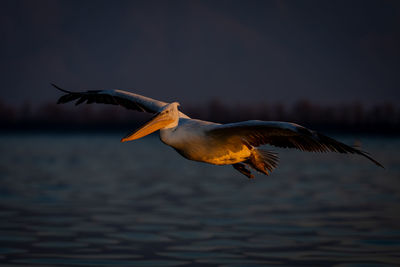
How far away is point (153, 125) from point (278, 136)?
5.30 ft

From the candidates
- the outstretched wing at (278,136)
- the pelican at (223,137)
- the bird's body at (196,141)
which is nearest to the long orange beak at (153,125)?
the pelican at (223,137)

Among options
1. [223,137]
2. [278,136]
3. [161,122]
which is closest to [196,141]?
[223,137]

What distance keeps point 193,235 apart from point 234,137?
4.91 m

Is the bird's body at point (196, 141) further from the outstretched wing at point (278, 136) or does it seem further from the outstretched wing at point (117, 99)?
the outstretched wing at point (117, 99)

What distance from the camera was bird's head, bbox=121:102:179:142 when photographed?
815 centimetres

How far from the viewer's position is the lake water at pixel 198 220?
1115cm

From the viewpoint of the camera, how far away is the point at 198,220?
14.7m

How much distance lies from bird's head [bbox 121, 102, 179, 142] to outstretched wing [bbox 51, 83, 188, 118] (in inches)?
52.6

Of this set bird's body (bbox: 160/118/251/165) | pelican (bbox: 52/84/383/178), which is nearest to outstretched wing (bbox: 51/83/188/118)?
pelican (bbox: 52/84/383/178)

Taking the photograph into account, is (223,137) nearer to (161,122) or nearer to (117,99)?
(161,122)

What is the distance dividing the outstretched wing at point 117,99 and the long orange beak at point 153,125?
1405 millimetres

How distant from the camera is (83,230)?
1345 centimetres

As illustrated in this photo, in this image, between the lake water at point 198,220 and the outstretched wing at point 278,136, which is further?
the lake water at point 198,220

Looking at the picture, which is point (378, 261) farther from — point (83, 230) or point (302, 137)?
point (83, 230)
